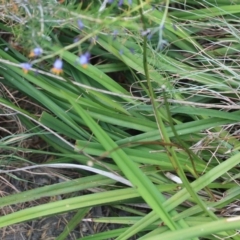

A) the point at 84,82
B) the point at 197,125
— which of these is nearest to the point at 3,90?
the point at 84,82

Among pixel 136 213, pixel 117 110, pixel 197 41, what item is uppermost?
pixel 197 41

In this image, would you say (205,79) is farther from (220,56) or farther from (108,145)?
(108,145)

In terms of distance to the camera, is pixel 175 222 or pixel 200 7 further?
pixel 200 7

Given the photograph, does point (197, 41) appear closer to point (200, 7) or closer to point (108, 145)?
point (200, 7)

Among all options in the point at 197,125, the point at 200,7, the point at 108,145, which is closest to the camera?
the point at 108,145

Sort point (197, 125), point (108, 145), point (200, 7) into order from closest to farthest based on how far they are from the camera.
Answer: point (108, 145)
point (197, 125)
point (200, 7)

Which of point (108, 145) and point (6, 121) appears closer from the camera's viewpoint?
point (108, 145)

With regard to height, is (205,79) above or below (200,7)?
below

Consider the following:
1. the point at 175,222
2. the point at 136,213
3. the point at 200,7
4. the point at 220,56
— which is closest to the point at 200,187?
the point at 175,222

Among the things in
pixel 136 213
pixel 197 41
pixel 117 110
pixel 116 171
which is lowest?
pixel 136 213
